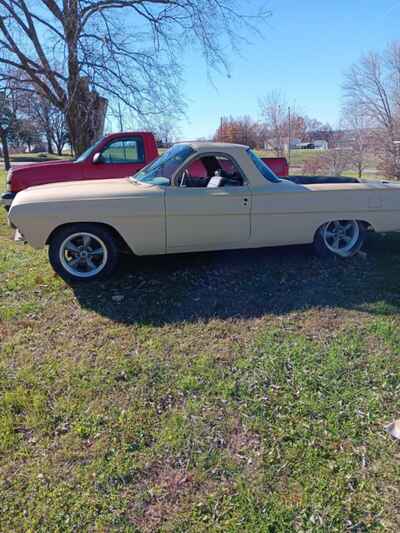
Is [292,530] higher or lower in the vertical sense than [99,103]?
lower

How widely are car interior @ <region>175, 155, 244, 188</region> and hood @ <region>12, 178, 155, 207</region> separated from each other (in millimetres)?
580

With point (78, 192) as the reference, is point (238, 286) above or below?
below

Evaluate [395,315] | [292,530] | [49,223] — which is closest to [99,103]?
[49,223]

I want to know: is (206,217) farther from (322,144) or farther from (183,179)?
(322,144)

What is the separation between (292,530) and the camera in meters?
1.85

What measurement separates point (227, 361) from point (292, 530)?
4.60 ft

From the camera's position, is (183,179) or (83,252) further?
(183,179)

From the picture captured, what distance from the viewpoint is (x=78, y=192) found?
174 inches

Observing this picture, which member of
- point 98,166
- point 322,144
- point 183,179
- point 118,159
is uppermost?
point 322,144

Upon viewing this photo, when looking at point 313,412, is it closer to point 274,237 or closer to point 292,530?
point 292,530

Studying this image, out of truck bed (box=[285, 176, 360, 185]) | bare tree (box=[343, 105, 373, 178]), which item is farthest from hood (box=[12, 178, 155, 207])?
bare tree (box=[343, 105, 373, 178])

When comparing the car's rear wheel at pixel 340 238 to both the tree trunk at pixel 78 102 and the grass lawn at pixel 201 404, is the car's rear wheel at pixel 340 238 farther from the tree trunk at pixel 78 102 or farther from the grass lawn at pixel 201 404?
the tree trunk at pixel 78 102

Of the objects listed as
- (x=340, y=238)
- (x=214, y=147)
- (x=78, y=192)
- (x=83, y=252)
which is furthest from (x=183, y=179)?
(x=340, y=238)

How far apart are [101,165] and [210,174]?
117 inches
